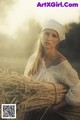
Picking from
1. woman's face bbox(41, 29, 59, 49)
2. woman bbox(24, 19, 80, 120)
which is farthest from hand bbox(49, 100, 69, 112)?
woman's face bbox(41, 29, 59, 49)

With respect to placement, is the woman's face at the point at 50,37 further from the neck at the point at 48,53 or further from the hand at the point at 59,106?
the hand at the point at 59,106

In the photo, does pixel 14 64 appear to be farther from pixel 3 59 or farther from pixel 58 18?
pixel 58 18

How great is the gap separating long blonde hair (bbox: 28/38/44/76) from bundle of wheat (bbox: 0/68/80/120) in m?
0.08

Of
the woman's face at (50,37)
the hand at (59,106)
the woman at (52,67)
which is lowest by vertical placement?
the hand at (59,106)

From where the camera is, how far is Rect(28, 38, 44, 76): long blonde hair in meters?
1.99

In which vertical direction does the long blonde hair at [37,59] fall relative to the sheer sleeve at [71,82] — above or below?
above

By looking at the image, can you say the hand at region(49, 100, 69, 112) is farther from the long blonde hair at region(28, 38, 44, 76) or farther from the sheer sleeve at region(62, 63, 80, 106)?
the long blonde hair at region(28, 38, 44, 76)

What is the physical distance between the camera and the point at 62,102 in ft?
6.46

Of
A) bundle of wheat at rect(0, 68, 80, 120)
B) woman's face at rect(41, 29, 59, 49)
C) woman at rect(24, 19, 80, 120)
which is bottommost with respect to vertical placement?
bundle of wheat at rect(0, 68, 80, 120)

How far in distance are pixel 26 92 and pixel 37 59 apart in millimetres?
266

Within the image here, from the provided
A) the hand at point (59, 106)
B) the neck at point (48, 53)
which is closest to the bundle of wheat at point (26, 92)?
the hand at point (59, 106)

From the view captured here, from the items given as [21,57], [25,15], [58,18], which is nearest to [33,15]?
[25,15]

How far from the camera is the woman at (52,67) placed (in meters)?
1.96

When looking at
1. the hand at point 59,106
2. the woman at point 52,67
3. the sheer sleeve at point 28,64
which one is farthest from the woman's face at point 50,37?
the hand at point 59,106
